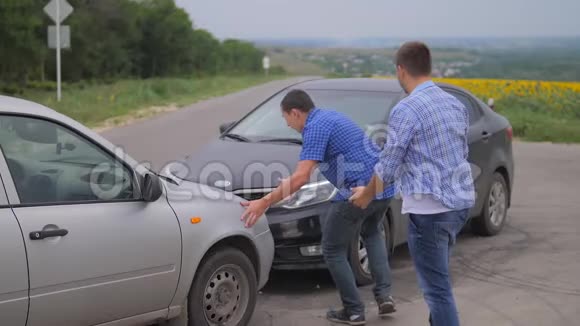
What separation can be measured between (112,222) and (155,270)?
1.39 ft

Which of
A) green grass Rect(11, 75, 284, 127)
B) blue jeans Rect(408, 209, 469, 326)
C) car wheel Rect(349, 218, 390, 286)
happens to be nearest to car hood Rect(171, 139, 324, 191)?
car wheel Rect(349, 218, 390, 286)

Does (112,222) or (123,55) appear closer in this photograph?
(112,222)

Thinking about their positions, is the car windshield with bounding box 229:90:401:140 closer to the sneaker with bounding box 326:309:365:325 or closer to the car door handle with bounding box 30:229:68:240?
the sneaker with bounding box 326:309:365:325

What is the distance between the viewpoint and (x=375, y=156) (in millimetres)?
5777

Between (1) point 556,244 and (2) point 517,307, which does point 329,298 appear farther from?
(1) point 556,244

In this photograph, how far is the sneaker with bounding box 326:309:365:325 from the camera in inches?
228

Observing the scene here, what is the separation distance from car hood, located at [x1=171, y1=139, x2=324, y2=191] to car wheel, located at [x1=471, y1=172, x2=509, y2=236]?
248 cm

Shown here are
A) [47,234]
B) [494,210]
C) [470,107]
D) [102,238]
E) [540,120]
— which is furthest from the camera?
[540,120]

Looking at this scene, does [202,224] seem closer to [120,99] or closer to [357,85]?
[357,85]

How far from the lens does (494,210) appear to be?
8914 millimetres

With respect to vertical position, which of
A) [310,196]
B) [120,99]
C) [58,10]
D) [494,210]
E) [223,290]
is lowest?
[120,99]

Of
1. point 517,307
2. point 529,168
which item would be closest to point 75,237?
point 517,307

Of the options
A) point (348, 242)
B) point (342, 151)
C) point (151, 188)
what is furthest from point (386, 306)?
point (151, 188)

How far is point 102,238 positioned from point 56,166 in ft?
1.59
